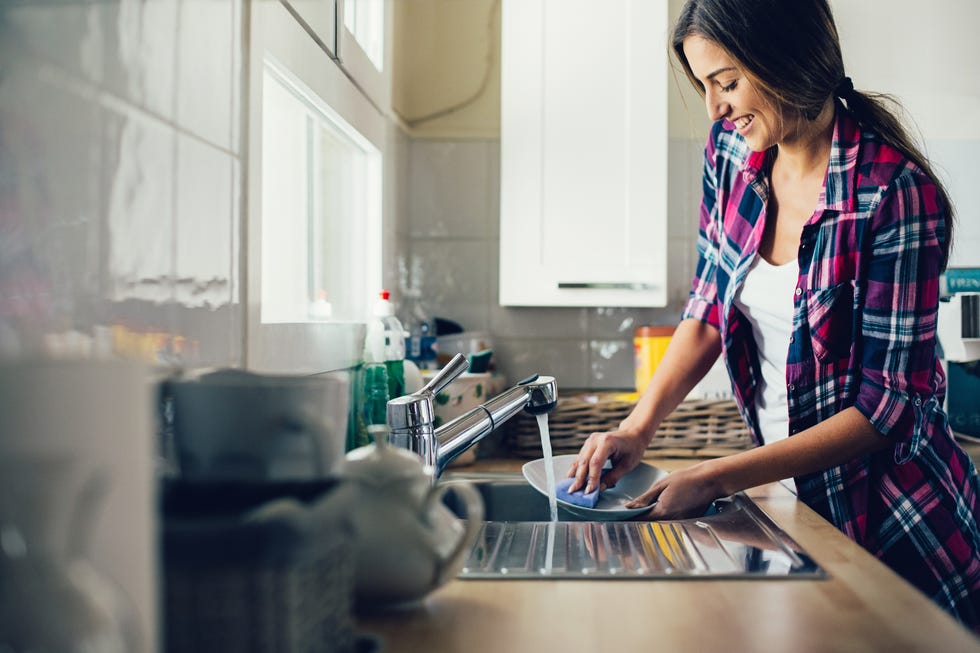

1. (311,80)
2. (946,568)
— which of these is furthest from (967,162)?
(311,80)

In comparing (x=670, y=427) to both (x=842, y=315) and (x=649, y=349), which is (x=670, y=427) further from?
(x=842, y=315)

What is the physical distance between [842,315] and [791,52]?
397mm

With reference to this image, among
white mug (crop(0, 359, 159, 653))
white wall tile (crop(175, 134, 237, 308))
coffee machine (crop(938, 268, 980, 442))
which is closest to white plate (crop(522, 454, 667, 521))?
white wall tile (crop(175, 134, 237, 308))

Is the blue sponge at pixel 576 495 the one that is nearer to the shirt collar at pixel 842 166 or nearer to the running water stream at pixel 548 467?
the running water stream at pixel 548 467

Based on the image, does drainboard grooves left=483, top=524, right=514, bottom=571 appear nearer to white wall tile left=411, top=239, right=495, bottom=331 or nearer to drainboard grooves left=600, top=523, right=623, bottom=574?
drainboard grooves left=600, top=523, right=623, bottom=574

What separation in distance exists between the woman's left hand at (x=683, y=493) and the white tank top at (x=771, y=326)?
0.27 m

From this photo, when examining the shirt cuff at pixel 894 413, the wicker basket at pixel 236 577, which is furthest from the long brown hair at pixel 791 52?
the wicker basket at pixel 236 577

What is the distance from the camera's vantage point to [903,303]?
1.24 meters

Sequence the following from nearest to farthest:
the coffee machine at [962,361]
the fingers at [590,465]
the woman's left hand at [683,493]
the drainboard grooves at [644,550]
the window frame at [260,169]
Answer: the drainboard grooves at [644,550]
the window frame at [260,169]
the woman's left hand at [683,493]
the fingers at [590,465]
the coffee machine at [962,361]

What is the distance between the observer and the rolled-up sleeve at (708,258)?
1564 mm

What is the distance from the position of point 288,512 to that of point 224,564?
0.04 meters

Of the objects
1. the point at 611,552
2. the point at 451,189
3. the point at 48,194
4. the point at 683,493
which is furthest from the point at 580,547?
the point at 451,189

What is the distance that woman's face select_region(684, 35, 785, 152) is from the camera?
129cm

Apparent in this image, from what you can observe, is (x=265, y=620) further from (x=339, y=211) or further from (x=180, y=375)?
(x=339, y=211)
